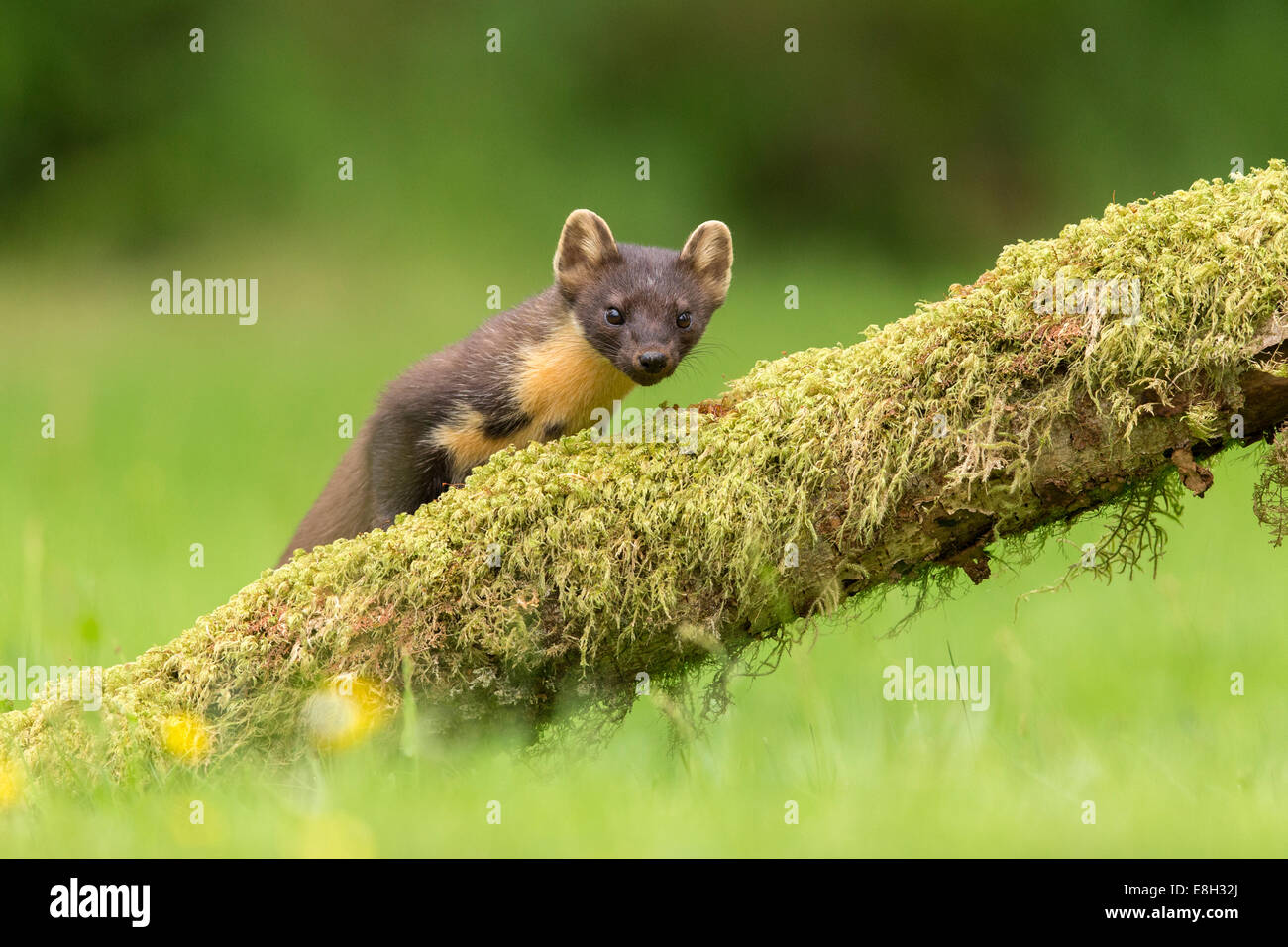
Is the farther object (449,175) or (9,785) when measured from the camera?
(449,175)

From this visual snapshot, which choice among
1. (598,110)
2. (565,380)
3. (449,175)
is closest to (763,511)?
(565,380)

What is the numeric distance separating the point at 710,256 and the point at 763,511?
2.22 meters

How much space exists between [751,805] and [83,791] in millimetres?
2176

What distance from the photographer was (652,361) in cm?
617

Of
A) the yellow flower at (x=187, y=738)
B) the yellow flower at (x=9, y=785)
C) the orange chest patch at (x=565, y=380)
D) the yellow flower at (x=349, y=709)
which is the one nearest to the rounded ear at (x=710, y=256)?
the orange chest patch at (x=565, y=380)

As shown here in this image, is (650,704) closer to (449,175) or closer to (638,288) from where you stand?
(638,288)

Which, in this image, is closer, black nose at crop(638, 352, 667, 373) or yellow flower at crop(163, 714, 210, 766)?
yellow flower at crop(163, 714, 210, 766)

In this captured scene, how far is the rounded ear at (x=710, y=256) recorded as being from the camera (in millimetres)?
6887

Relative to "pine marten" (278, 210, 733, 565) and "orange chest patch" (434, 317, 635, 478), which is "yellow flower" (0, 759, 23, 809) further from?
"orange chest patch" (434, 317, 635, 478)

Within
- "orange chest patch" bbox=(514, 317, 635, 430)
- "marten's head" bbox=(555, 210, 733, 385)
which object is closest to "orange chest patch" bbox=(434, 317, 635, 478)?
"orange chest patch" bbox=(514, 317, 635, 430)

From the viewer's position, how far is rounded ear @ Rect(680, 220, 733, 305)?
689 centimetres

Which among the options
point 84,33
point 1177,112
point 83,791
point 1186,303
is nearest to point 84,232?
point 84,33

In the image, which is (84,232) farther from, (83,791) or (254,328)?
(83,791)

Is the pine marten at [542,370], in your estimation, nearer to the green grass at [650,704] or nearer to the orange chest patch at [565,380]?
the orange chest patch at [565,380]
